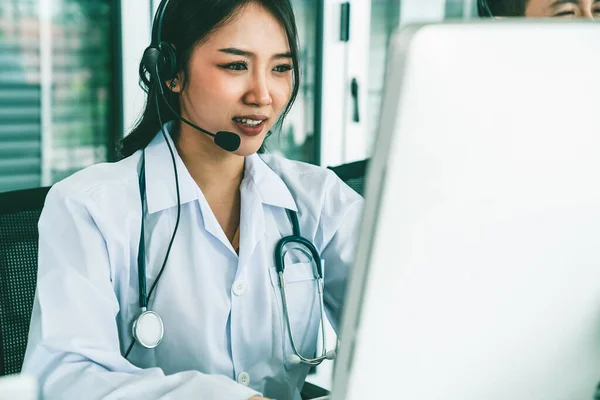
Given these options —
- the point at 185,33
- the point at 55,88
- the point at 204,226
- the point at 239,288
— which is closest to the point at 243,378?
the point at 239,288

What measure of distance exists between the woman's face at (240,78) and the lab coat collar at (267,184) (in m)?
0.08

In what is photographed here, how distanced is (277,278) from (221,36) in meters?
0.44

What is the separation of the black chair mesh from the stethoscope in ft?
0.62

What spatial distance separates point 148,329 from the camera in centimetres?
108

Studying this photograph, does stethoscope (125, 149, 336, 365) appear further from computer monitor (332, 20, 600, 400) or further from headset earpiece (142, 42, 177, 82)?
computer monitor (332, 20, 600, 400)

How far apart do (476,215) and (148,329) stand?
69 centimetres

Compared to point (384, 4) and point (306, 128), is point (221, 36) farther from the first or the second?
point (384, 4)

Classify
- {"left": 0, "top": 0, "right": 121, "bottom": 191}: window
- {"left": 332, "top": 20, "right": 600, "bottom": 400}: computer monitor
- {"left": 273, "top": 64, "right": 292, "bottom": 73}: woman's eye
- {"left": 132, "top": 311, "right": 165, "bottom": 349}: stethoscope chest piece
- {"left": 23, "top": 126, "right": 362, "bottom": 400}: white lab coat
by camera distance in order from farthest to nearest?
{"left": 0, "top": 0, "right": 121, "bottom": 191}: window, {"left": 273, "top": 64, "right": 292, "bottom": 73}: woman's eye, {"left": 132, "top": 311, "right": 165, "bottom": 349}: stethoscope chest piece, {"left": 23, "top": 126, "right": 362, "bottom": 400}: white lab coat, {"left": 332, "top": 20, "right": 600, "bottom": 400}: computer monitor

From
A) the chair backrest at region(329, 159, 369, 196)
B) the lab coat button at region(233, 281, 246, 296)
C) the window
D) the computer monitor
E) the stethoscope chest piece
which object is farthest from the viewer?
the window

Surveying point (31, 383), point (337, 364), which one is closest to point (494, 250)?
point (337, 364)

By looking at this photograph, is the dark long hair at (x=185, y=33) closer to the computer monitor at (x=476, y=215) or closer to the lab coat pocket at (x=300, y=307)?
the lab coat pocket at (x=300, y=307)

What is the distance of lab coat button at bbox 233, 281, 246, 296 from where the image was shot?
1.19 metres

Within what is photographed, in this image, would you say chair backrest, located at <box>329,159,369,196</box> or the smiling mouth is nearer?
the smiling mouth

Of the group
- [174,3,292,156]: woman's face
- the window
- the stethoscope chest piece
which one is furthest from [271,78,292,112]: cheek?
the window
